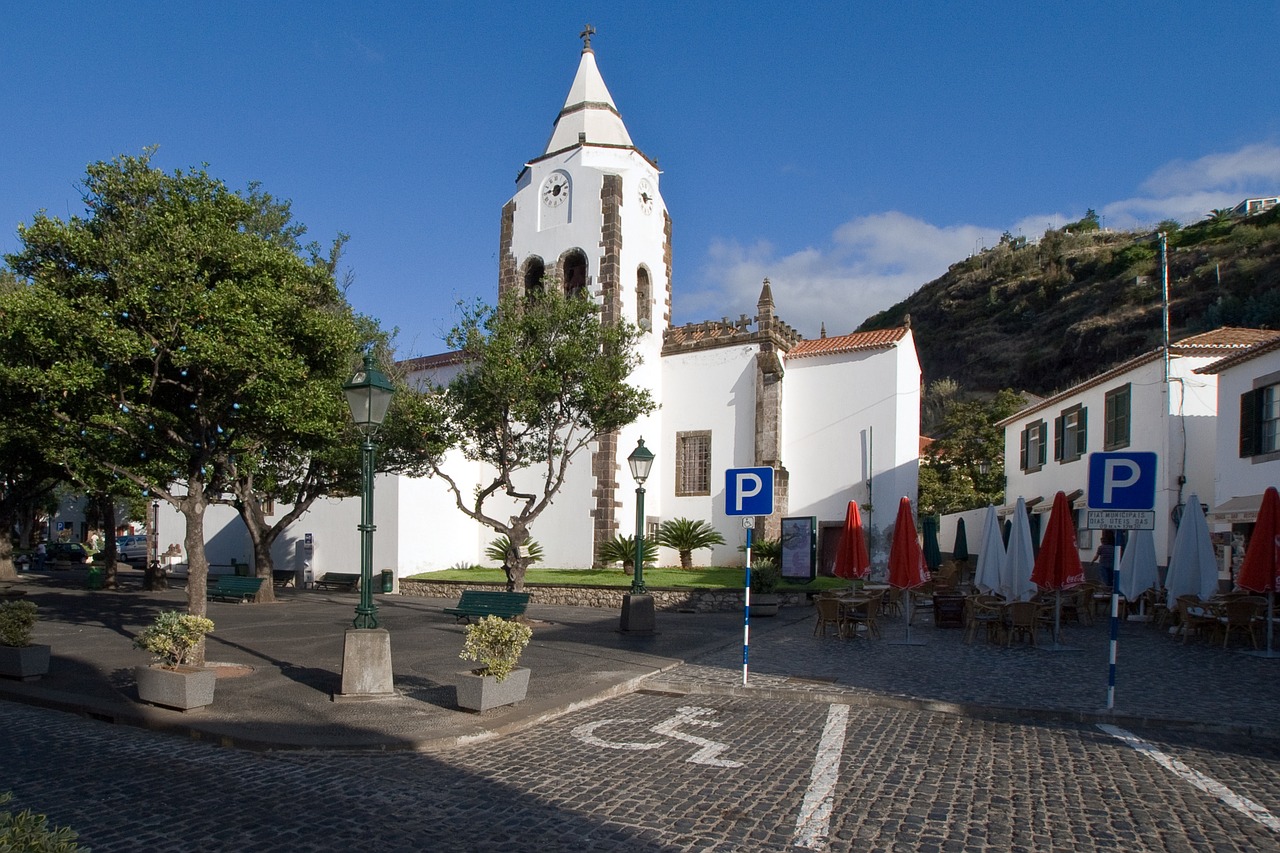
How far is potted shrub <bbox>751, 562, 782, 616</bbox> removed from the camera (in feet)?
66.9

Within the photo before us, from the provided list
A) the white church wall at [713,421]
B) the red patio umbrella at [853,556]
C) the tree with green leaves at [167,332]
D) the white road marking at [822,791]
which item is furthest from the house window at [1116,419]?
the tree with green leaves at [167,332]

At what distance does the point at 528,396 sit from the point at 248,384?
22.4 ft

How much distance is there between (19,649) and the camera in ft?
34.6

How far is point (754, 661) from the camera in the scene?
13.0 m

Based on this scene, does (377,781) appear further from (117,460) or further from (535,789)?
(117,460)

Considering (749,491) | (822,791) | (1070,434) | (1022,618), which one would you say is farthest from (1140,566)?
(822,791)

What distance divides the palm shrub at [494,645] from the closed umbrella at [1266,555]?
1095 centimetres

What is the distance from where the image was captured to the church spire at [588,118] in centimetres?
3064

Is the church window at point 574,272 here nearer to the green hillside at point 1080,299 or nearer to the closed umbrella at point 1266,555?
the closed umbrella at point 1266,555

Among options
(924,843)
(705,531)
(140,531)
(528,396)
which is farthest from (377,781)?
(140,531)

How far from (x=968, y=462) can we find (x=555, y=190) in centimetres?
2441

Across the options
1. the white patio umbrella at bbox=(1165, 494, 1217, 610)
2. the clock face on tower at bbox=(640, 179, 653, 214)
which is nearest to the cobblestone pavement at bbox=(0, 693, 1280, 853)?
the white patio umbrella at bbox=(1165, 494, 1217, 610)

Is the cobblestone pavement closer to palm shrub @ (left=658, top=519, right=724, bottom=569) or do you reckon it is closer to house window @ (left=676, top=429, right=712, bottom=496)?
palm shrub @ (left=658, top=519, right=724, bottom=569)

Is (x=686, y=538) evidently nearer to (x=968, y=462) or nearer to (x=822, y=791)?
(x=968, y=462)
